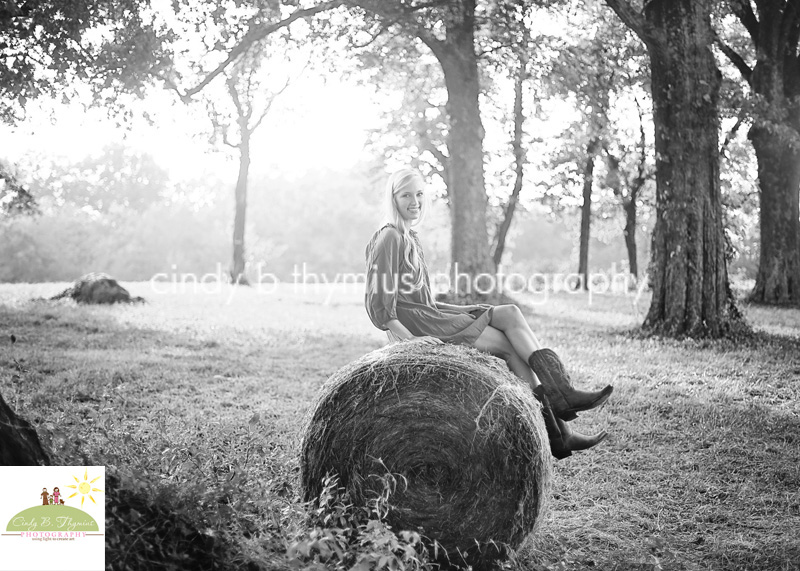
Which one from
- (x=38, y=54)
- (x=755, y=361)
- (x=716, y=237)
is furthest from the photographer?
(x=716, y=237)

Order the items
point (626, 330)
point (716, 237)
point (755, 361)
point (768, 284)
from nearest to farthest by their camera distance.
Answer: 1. point (755, 361)
2. point (716, 237)
3. point (626, 330)
4. point (768, 284)

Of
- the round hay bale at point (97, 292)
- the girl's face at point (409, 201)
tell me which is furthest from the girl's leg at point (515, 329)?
the round hay bale at point (97, 292)

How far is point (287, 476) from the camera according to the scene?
511cm

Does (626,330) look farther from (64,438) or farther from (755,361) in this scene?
(64,438)

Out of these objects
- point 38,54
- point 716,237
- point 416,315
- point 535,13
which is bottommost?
point 416,315

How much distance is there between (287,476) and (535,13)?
13430mm

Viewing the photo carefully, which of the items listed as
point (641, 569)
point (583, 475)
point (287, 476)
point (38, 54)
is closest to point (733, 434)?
point (583, 475)

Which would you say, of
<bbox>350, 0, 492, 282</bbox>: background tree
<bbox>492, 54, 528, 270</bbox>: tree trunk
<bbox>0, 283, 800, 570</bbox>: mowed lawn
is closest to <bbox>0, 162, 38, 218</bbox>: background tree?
<bbox>0, 283, 800, 570</bbox>: mowed lawn

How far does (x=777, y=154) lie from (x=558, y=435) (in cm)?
1575

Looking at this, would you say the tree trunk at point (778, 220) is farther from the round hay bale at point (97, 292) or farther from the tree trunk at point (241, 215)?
the tree trunk at point (241, 215)

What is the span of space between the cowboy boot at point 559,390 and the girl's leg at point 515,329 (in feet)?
0.42

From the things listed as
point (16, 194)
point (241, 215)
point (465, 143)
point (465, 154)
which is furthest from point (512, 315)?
point (241, 215)

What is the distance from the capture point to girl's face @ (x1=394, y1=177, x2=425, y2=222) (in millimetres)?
5129

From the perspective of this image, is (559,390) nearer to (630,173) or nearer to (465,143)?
(465,143)
